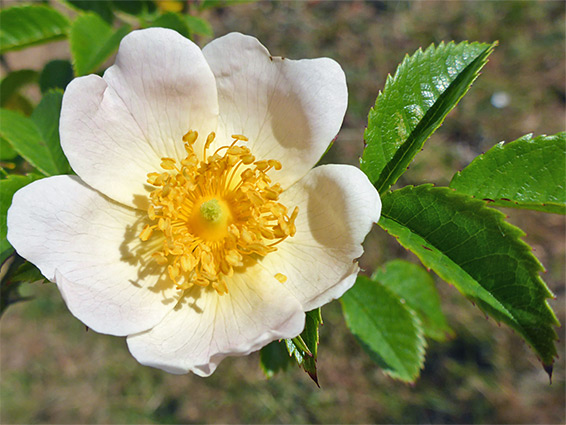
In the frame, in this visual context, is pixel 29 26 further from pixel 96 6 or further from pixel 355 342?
pixel 355 342

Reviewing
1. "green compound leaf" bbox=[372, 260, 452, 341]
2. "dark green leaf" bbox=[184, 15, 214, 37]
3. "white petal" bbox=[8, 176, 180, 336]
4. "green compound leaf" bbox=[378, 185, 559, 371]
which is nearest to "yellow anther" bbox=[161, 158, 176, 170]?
"white petal" bbox=[8, 176, 180, 336]

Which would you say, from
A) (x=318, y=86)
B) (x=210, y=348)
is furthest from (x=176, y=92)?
(x=210, y=348)

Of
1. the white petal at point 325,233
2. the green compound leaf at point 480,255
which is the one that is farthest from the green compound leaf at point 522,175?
the white petal at point 325,233

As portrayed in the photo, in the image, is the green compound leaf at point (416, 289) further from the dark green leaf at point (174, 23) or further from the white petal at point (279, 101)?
the dark green leaf at point (174, 23)

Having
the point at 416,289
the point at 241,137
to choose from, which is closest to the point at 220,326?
the point at 241,137

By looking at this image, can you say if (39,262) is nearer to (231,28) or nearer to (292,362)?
(292,362)
